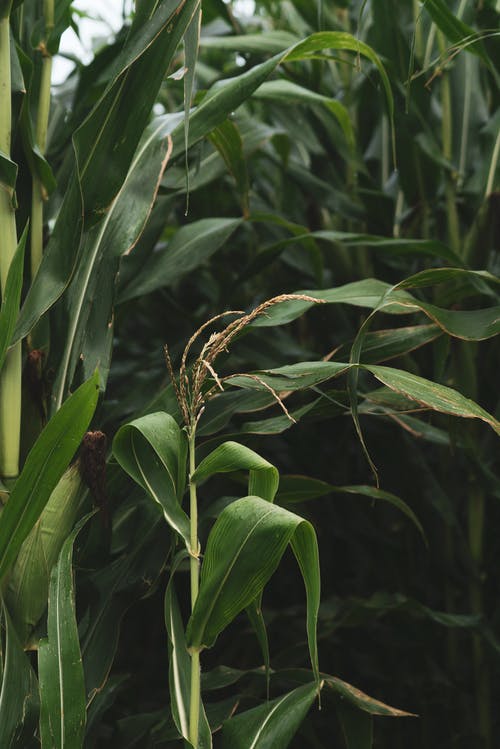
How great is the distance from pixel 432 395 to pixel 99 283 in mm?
273

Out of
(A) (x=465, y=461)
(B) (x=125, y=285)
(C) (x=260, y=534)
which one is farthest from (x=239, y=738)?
(A) (x=465, y=461)

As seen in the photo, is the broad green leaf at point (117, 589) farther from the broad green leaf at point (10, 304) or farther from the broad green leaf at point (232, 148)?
the broad green leaf at point (232, 148)

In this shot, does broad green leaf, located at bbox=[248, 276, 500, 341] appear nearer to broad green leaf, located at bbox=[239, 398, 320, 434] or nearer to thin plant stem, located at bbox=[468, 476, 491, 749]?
broad green leaf, located at bbox=[239, 398, 320, 434]

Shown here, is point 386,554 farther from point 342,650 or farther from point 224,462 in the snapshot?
point 224,462

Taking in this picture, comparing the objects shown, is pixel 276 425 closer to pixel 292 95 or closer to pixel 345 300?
pixel 345 300

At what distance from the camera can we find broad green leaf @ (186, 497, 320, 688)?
453 mm

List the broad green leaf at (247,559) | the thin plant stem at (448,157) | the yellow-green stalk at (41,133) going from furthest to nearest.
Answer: the thin plant stem at (448,157) → the yellow-green stalk at (41,133) → the broad green leaf at (247,559)

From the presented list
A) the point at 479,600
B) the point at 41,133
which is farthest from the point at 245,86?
the point at 479,600

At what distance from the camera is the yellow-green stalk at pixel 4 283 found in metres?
0.61

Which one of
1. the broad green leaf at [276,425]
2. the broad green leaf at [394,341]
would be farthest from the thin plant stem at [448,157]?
the broad green leaf at [276,425]

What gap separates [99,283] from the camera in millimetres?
641

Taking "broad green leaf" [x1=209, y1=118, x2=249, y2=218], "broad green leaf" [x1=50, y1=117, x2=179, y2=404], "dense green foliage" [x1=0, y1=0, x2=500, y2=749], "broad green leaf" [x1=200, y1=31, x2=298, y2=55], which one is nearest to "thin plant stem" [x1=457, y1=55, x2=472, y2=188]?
"dense green foliage" [x1=0, y1=0, x2=500, y2=749]

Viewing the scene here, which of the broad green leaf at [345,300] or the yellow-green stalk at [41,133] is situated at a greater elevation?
the yellow-green stalk at [41,133]

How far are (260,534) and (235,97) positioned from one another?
1.21 ft
